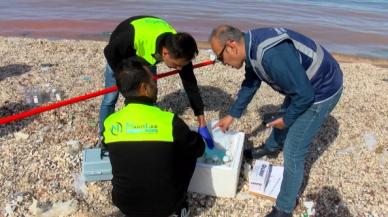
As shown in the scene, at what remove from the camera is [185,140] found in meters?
2.71

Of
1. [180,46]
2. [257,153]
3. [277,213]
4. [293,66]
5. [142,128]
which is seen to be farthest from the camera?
[257,153]

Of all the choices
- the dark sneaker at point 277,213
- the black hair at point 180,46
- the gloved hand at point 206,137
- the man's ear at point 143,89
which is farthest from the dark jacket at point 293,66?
the gloved hand at point 206,137

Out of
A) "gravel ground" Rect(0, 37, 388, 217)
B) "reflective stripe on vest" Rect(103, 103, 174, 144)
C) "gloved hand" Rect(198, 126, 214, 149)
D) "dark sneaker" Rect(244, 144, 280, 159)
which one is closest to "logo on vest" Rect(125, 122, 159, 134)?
"reflective stripe on vest" Rect(103, 103, 174, 144)

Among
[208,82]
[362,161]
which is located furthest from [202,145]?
[208,82]

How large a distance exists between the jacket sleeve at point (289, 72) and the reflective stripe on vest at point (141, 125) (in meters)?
0.73

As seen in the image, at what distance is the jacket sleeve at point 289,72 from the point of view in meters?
2.69

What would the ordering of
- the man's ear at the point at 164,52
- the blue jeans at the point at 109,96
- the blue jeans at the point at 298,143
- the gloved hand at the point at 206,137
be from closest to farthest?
the blue jeans at the point at 298,143
the man's ear at the point at 164,52
the gloved hand at the point at 206,137
the blue jeans at the point at 109,96

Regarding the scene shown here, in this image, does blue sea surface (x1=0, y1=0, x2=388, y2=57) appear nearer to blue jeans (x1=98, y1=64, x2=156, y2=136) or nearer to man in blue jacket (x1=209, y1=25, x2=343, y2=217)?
blue jeans (x1=98, y1=64, x2=156, y2=136)

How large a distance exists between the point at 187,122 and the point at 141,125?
271cm

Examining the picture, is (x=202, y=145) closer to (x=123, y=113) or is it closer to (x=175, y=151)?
(x=175, y=151)

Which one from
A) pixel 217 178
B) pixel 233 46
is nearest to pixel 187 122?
pixel 217 178

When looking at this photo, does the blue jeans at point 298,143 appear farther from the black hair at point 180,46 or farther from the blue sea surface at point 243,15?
the blue sea surface at point 243,15

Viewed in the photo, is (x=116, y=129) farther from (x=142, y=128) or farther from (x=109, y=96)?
(x=109, y=96)

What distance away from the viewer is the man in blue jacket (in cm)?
272
